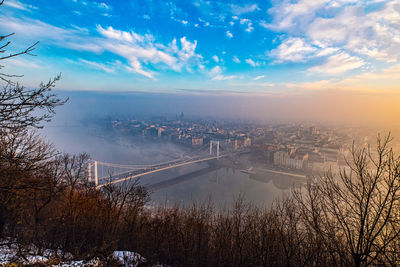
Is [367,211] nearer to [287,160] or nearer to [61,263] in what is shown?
[61,263]

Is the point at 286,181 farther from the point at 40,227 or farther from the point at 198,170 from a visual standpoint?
the point at 40,227

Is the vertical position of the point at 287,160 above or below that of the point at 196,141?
below

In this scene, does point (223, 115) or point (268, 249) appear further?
point (223, 115)

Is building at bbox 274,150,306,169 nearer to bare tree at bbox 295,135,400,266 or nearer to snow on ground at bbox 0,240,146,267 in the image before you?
bare tree at bbox 295,135,400,266

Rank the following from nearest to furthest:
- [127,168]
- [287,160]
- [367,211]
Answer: [367,211] < [287,160] < [127,168]

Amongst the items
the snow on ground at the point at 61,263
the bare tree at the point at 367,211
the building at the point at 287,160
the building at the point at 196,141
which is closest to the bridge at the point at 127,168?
the building at the point at 196,141

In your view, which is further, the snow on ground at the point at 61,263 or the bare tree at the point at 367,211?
the snow on ground at the point at 61,263

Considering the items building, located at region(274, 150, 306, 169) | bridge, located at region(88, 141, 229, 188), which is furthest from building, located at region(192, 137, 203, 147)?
building, located at region(274, 150, 306, 169)

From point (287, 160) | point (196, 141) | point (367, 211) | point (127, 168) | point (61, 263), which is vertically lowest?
point (127, 168)

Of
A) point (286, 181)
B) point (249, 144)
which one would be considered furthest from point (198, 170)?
point (249, 144)

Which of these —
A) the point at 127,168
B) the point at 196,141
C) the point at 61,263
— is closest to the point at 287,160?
the point at 196,141

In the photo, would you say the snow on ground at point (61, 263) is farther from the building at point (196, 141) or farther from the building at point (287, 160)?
the building at point (196, 141)
